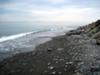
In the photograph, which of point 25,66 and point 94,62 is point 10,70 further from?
point 94,62

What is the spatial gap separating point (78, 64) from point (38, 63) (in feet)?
10.4

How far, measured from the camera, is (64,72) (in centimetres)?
1014

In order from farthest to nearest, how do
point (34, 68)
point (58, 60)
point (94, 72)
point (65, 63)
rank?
point (58, 60)
point (65, 63)
point (34, 68)
point (94, 72)

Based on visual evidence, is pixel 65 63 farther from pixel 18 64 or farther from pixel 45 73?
pixel 18 64

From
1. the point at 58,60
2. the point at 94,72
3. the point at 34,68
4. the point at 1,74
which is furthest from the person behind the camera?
the point at 58,60

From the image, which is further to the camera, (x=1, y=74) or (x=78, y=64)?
(x=78, y=64)

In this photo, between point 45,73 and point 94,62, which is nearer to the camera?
point 45,73

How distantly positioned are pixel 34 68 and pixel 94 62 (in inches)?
179

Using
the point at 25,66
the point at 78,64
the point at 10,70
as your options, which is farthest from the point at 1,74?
the point at 78,64

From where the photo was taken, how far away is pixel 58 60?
12805 mm

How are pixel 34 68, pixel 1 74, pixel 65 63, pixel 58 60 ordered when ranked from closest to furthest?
1. pixel 1 74
2. pixel 34 68
3. pixel 65 63
4. pixel 58 60

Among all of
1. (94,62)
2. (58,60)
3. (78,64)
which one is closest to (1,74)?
(58,60)

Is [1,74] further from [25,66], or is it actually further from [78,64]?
[78,64]

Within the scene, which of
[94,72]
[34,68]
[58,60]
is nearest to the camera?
[94,72]
